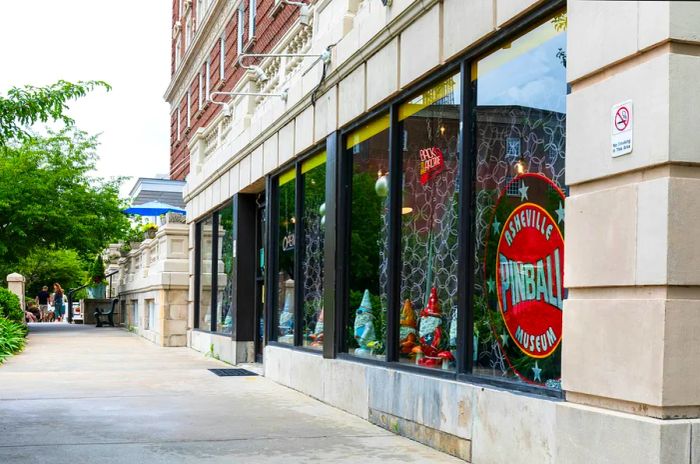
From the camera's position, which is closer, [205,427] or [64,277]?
[205,427]

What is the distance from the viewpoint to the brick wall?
17.4 metres

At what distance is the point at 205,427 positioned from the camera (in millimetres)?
8039

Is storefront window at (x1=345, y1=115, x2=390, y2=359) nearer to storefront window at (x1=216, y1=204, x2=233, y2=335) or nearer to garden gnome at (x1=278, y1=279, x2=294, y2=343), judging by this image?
garden gnome at (x1=278, y1=279, x2=294, y2=343)

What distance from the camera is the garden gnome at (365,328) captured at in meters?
9.05

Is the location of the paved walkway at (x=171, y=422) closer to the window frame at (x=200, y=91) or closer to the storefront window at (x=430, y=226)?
the storefront window at (x=430, y=226)

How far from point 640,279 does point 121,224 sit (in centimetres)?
2461

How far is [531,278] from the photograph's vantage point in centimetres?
612

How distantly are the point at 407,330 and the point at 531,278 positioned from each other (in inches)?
87.5

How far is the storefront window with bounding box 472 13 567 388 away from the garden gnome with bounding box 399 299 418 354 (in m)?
1.31

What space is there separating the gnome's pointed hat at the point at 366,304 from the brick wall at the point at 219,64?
25.4 feet

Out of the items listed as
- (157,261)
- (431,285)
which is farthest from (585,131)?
(157,261)

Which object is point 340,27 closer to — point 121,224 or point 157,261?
point 157,261

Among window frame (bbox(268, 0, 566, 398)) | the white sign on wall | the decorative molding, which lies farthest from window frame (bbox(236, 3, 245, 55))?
the white sign on wall

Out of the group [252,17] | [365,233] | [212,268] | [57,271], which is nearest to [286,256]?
[365,233]
